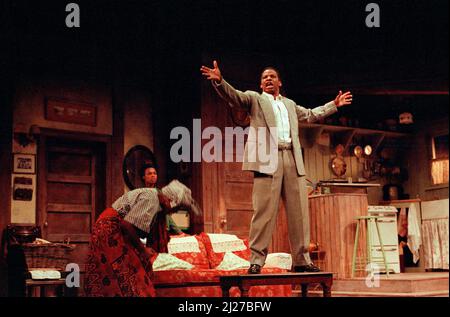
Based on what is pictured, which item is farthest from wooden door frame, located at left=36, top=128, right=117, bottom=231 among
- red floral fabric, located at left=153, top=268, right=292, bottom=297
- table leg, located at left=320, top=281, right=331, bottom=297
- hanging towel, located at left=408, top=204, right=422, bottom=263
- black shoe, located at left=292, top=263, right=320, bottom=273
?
hanging towel, located at left=408, top=204, right=422, bottom=263

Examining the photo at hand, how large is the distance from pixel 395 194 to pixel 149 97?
5.01 m

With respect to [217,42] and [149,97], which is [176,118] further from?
[217,42]

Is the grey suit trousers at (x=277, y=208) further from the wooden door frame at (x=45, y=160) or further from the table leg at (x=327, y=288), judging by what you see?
the wooden door frame at (x=45, y=160)

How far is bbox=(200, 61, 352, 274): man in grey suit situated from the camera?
4.83 m

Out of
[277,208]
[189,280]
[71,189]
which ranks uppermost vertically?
[71,189]

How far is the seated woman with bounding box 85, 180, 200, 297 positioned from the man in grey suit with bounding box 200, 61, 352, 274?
1.95 feet

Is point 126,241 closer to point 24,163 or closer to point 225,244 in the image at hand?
point 225,244

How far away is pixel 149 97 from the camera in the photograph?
9.66m

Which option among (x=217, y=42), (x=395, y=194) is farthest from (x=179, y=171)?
(x=395, y=194)

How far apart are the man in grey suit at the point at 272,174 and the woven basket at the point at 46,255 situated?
11.4ft

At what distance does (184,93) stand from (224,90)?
473 centimetres

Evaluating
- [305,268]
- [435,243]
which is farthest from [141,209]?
[435,243]

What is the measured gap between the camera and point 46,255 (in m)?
7.39

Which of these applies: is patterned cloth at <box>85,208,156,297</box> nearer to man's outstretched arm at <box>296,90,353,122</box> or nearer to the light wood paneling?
man's outstretched arm at <box>296,90,353,122</box>
